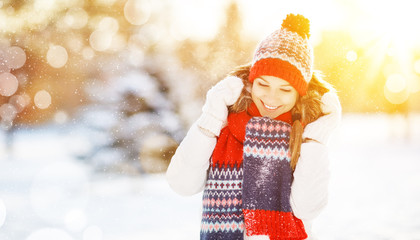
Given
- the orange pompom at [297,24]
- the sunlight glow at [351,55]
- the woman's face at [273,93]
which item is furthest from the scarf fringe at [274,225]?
the sunlight glow at [351,55]

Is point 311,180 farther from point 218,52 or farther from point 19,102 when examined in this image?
point 19,102

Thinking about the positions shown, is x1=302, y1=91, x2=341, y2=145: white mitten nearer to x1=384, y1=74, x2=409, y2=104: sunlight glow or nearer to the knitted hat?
the knitted hat

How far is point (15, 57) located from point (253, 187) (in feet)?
25.7

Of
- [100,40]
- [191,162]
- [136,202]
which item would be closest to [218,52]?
[100,40]

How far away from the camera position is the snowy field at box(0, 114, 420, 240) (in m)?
3.54

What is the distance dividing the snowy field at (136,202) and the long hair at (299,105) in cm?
197

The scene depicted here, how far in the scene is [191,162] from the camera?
1.58 meters

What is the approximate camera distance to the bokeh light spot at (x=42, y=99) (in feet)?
31.2

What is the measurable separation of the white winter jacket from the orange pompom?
0.28m

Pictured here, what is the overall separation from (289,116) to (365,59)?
885 centimetres

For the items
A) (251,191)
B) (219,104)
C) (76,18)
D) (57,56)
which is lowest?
(251,191)

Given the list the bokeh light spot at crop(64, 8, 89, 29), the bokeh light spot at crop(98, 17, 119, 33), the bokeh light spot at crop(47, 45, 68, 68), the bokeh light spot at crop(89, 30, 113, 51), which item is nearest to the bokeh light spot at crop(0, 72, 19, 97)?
the bokeh light spot at crop(47, 45, 68, 68)

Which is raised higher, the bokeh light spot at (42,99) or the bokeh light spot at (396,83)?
the bokeh light spot at (396,83)

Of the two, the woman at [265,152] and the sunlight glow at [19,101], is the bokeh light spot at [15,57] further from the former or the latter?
the woman at [265,152]
